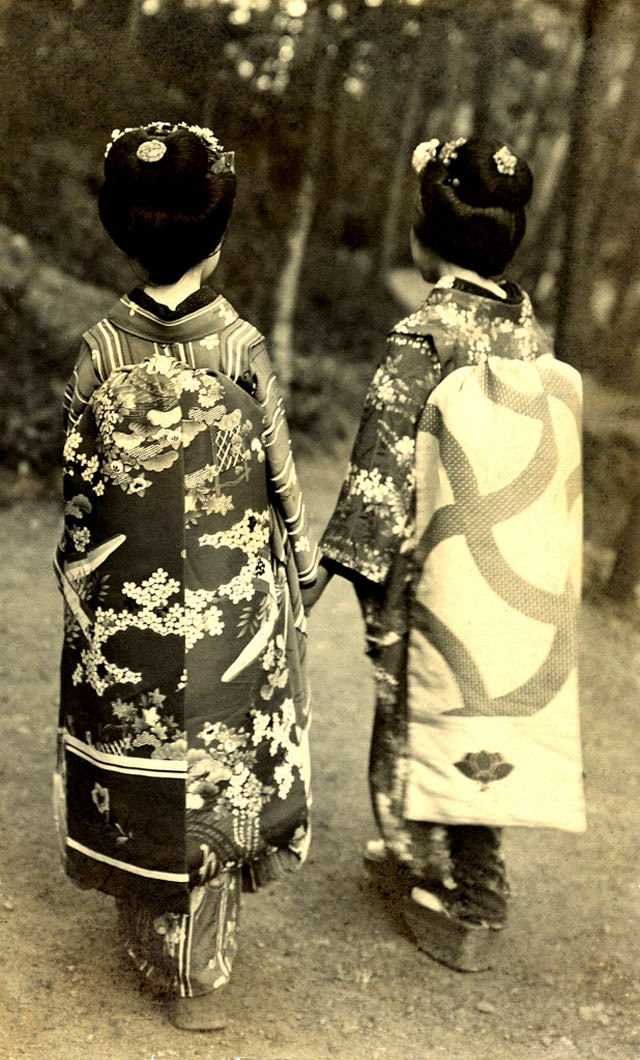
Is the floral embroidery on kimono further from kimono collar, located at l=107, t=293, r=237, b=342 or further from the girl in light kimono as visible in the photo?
the girl in light kimono

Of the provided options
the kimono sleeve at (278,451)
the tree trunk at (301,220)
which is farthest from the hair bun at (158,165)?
the tree trunk at (301,220)

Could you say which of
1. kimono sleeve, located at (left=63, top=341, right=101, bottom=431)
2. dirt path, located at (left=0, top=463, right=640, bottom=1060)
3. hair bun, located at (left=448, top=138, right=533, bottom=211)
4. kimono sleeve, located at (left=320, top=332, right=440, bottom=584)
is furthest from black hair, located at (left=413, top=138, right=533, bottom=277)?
dirt path, located at (left=0, top=463, right=640, bottom=1060)

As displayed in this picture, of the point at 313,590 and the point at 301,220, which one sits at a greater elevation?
the point at 301,220

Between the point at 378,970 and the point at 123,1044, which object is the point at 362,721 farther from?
the point at 123,1044

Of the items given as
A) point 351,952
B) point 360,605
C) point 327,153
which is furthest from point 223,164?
point 327,153

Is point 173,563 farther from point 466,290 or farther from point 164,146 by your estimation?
point 466,290

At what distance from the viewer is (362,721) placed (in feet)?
10.6

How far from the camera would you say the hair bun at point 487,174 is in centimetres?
200

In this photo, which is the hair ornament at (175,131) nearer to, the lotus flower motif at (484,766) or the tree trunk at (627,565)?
the lotus flower motif at (484,766)

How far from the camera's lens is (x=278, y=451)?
1.92 m

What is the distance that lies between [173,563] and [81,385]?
0.37 m

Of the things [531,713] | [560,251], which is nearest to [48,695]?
[531,713]

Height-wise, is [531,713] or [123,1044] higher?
[531,713]

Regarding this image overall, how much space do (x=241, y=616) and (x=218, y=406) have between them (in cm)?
38
